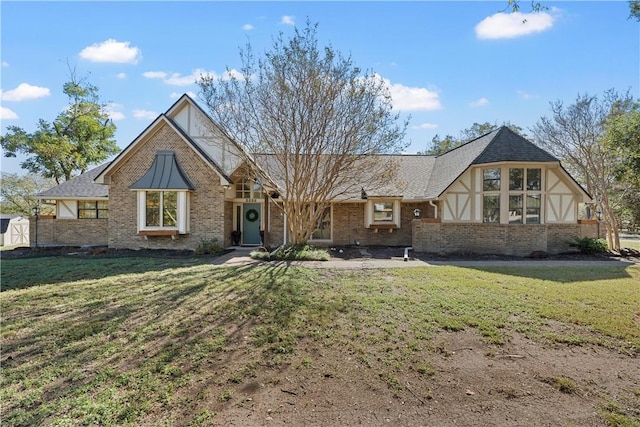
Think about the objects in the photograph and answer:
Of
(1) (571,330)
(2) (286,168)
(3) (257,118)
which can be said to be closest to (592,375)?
(1) (571,330)

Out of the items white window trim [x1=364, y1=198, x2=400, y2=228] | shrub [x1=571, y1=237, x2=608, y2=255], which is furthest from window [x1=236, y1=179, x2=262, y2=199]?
shrub [x1=571, y1=237, x2=608, y2=255]

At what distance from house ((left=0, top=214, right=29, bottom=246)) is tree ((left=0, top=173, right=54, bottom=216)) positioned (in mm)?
6908

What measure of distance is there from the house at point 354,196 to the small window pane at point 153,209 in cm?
5

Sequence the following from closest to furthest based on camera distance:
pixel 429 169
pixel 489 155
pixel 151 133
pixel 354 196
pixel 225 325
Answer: pixel 225 325, pixel 489 155, pixel 151 133, pixel 354 196, pixel 429 169

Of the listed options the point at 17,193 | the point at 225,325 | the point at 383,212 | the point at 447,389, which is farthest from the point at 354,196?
the point at 17,193

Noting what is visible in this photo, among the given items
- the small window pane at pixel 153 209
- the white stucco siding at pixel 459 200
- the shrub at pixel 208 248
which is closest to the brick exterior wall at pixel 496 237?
the white stucco siding at pixel 459 200

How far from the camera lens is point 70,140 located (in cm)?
2712

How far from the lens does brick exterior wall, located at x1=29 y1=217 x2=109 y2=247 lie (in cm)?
1656

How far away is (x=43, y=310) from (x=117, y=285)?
1778 millimetres

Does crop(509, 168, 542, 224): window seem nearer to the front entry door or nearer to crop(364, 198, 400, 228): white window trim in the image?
crop(364, 198, 400, 228): white window trim

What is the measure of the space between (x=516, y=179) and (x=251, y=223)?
13.0 metres

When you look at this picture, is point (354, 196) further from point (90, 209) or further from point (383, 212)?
point (90, 209)

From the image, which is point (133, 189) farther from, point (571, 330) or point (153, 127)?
point (571, 330)

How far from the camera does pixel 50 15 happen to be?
8.49 m
